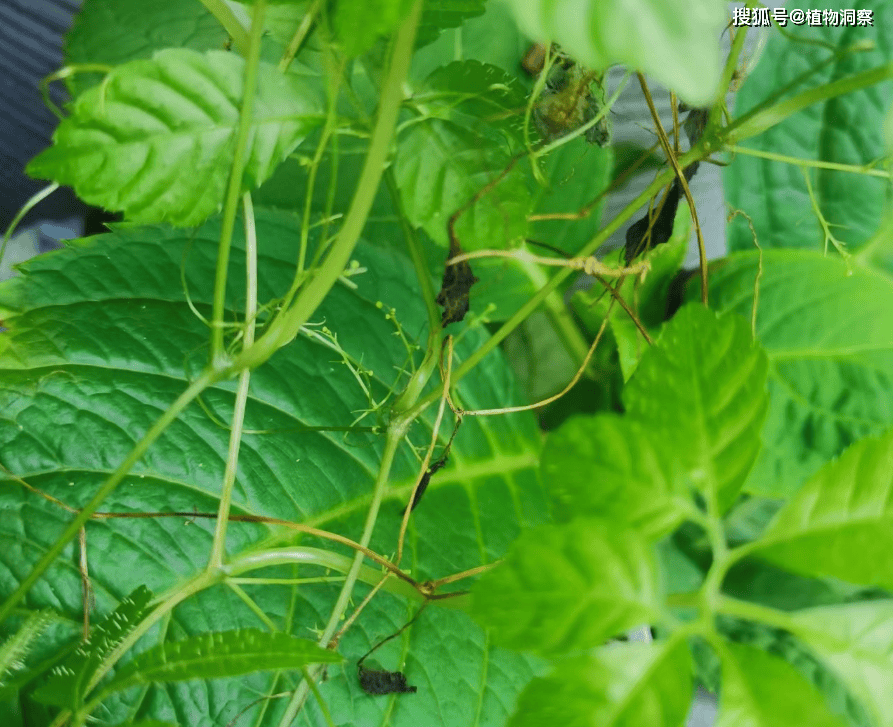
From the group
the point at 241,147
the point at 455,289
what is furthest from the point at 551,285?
the point at 241,147

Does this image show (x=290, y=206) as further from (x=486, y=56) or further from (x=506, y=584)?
(x=506, y=584)

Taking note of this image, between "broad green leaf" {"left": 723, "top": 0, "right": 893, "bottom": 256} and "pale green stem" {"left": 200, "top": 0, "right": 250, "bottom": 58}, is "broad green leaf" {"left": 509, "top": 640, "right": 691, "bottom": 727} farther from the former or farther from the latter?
"broad green leaf" {"left": 723, "top": 0, "right": 893, "bottom": 256}

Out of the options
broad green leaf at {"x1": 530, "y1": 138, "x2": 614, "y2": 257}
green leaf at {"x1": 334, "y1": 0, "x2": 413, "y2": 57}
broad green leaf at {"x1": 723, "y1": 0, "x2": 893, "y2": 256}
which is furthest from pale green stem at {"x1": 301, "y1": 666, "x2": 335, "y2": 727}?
broad green leaf at {"x1": 723, "y1": 0, "x2": 893, "y2": 256}

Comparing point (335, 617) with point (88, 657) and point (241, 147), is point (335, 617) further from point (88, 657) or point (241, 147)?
point (241, 147)

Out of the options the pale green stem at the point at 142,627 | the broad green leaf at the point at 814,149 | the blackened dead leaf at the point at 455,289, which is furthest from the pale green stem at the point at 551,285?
the broad green leaf at the point at 814,149

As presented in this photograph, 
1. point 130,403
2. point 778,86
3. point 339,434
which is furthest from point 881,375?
point 130,403

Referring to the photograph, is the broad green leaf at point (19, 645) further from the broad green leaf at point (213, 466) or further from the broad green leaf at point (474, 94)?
the broad green leaf at point (474, 94)
